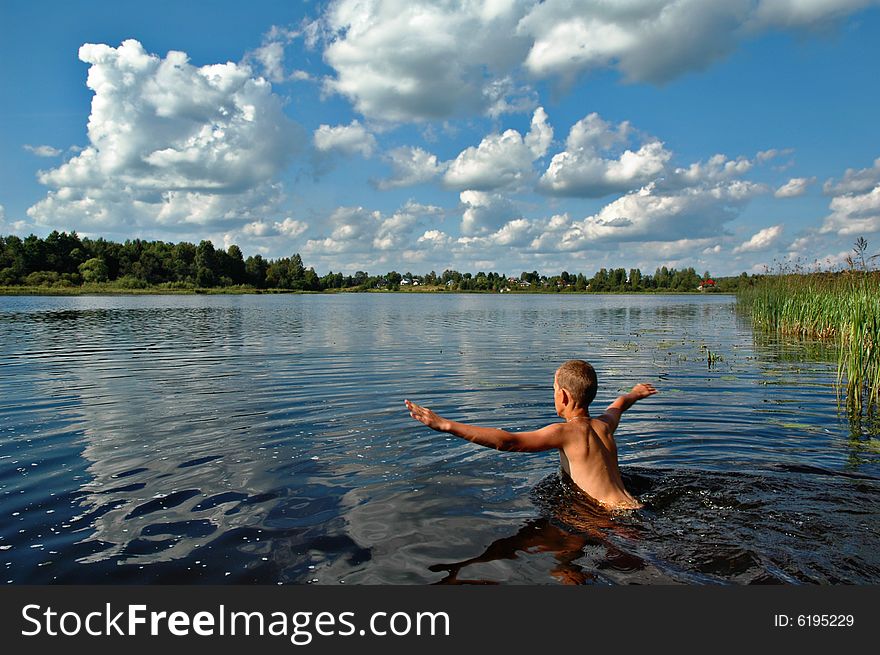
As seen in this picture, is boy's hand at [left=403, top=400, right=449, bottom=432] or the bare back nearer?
boy's hand at [left=403, top=400, right=449, bottom=432]

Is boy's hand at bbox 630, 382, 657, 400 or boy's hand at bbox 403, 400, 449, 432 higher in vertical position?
boy's hand at bbox 403, 400, 449, 432

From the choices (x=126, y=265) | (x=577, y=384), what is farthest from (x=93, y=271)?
(x=577, y=384)

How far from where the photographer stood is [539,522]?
21.9ft

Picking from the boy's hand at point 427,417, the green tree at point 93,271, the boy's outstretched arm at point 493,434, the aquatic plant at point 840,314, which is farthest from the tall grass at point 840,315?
the green tree at point 93,271

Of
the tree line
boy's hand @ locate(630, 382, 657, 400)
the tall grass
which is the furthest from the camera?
the tree line

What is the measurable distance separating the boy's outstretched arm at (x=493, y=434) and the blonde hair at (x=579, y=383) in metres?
0.41

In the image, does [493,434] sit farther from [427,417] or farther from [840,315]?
[840,315]

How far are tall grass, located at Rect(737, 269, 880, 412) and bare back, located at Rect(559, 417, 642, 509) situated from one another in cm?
931

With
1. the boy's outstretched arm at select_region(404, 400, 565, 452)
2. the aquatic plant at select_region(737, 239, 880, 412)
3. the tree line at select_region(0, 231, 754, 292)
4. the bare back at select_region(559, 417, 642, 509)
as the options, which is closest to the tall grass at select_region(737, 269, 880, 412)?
the aquatic plant at select_region(737, 239, 880, 412)

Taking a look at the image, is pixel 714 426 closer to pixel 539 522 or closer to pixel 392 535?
pixel 539 522

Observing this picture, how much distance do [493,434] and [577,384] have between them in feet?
4.26

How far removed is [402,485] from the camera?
7992mm

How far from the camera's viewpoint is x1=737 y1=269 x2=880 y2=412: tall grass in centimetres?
1307

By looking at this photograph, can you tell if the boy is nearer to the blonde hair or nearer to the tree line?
the blonde hair
